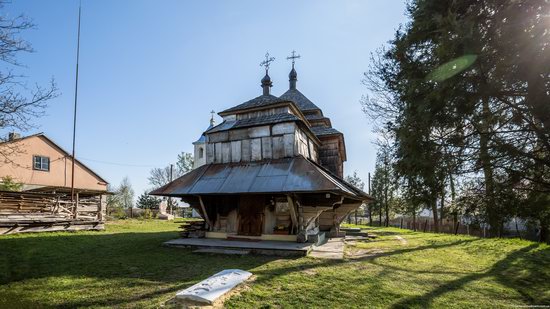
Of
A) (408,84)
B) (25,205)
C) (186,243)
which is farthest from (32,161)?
(408,84)

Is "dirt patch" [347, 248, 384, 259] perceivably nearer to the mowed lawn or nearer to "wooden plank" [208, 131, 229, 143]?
the mowed lawn

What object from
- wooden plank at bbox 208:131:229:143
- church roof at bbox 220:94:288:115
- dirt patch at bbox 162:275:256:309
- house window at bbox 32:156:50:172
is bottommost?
dirt patch at bbox 162:275:256:309

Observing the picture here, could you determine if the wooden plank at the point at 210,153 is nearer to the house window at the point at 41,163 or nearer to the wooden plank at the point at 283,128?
the wooden plank at the point at 283,128

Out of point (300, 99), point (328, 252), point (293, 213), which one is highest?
point (300, 99)

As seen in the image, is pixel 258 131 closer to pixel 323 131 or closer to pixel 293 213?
pixel 293 213

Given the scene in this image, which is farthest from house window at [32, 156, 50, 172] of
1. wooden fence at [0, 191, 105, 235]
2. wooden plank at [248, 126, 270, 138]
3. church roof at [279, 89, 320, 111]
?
wooden plank at [248, 126, 270, 138]

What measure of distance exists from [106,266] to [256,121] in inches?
323

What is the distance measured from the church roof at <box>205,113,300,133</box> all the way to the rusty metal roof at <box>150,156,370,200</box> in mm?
1741

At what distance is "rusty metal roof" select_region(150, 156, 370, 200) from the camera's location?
34.3ft

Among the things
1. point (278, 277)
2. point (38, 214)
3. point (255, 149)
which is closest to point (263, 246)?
point (278, 277)

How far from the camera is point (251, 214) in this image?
1277 centimetres

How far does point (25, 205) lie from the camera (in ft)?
51.0

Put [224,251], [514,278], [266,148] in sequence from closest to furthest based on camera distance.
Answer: [514,278] < [224,251] < [266,148]

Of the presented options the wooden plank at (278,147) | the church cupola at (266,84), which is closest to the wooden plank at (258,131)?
the wooden plank at (278,147)
